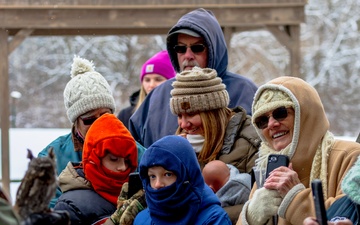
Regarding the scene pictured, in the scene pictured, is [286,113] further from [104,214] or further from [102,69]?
[102,69]

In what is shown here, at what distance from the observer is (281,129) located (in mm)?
4922

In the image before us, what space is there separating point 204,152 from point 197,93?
36 centimetres

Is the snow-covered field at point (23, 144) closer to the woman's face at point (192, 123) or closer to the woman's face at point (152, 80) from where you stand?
the woman's face at point (152, 80)

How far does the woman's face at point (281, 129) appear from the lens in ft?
16.1

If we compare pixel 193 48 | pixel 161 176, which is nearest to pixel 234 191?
pixel 161 176

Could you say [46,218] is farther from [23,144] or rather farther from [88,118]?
[23,144]

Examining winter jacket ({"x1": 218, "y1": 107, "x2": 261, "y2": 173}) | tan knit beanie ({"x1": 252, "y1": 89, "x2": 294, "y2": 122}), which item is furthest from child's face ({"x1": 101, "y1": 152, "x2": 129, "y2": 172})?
tan knit beanie ({"x1": 252, "y1": 89, "x2": 294, "y2": 122})

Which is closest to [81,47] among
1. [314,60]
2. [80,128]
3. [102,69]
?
[102,69]

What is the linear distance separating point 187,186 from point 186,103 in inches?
35.1

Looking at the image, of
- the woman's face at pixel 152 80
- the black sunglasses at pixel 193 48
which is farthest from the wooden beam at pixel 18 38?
the black sunglasses at pixel 193 48

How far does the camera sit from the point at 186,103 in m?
5.62

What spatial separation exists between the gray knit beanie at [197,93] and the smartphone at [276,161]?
934 millimetres

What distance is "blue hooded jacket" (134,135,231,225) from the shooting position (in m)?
4.81

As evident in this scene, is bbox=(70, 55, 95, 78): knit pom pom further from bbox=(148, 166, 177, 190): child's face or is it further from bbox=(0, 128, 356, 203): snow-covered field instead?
bbox=(0, 128, 356, 203): snow-covered field
